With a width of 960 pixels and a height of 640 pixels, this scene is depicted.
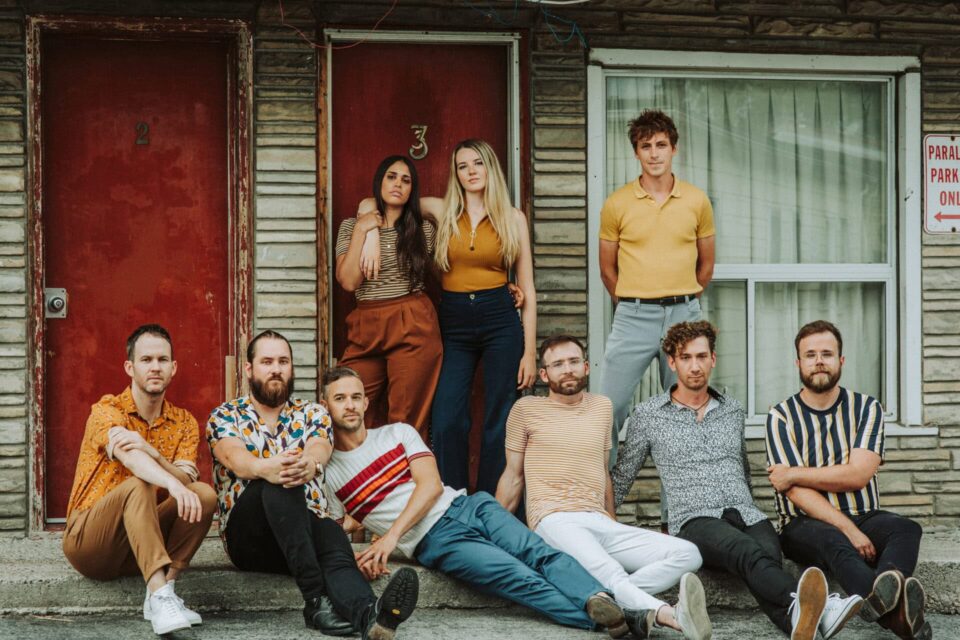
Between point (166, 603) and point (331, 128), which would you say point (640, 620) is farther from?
point (331, 128)

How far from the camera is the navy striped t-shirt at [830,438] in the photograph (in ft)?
18.8

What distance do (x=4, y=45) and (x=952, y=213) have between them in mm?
5099

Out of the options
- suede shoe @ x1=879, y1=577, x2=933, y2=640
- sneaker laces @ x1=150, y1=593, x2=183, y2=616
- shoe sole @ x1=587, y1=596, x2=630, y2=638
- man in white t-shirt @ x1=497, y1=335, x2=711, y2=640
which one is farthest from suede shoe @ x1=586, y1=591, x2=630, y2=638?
sneaker laces @ x1=150, y1=593, x2=183, y2=616

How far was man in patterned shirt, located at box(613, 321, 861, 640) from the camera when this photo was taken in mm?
5523

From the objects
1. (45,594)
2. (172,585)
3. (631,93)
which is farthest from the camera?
(631,93)

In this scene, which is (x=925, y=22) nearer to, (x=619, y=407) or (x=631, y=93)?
(x=631, y=93)

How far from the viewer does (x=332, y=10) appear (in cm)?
672

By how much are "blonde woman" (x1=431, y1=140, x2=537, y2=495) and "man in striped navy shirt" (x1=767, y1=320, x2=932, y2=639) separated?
1360 millimetres

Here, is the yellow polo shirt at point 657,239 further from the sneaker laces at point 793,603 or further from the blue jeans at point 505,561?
the sneaker laces at point 793,603

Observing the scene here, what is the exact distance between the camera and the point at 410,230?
641 centimetres

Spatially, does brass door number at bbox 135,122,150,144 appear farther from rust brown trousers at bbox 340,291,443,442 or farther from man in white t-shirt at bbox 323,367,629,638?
man in white t-shirt at bbox 323,367,629,638

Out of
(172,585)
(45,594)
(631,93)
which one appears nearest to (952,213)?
(631,93)

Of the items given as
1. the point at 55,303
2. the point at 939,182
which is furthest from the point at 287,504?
the point at 939,182

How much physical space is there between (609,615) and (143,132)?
354 centimetres
